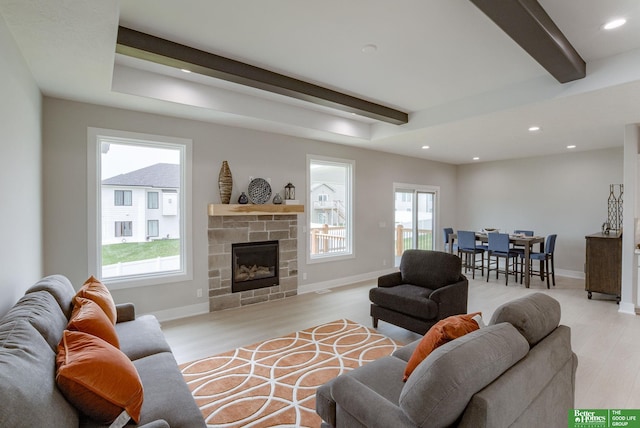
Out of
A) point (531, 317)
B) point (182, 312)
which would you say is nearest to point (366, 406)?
point (531, 317)

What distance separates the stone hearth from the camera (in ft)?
14.9

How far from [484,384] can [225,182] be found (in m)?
3.90

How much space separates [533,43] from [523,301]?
200cm

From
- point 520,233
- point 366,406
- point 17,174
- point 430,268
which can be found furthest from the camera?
point 520,233

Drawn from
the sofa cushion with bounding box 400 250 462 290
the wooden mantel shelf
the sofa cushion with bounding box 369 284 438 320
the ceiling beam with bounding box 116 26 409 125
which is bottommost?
the sofa cushion with bounding box 369 284 438 320

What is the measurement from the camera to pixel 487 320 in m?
4.07

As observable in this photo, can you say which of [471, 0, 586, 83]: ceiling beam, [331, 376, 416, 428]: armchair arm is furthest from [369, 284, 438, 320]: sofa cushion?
[471, 0, 586, 83]: ceiling beam

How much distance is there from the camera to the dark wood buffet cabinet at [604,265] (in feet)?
15.9

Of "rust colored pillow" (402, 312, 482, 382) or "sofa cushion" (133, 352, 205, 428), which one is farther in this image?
"rust colored pillow" (402, 312, 482, 382)

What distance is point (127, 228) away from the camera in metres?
4.03

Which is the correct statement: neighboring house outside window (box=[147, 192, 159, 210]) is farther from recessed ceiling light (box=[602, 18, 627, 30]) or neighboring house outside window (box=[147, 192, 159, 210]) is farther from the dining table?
the dining table

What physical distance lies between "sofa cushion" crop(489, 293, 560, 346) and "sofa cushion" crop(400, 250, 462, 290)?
179 centimetres

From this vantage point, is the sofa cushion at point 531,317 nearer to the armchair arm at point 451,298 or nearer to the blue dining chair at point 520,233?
the armchair arm at point 451,298

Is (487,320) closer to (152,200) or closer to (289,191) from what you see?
(289,191)
